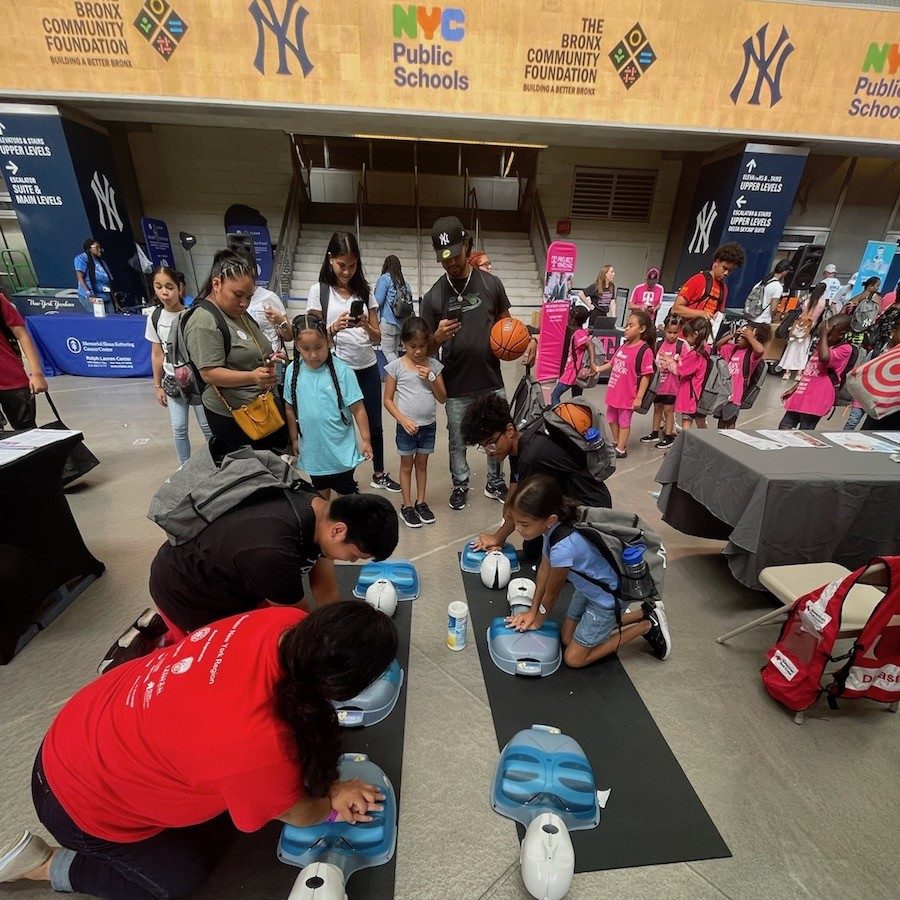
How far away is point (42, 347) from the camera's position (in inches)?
255

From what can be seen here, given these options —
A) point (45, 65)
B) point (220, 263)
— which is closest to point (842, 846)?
point (220, 263)

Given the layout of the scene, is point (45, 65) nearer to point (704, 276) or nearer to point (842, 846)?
point (704, 276)

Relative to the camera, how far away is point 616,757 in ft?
6.19

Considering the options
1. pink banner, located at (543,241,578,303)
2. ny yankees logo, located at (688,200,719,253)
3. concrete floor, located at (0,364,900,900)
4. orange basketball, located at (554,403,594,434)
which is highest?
ny yankees logo, located at (688,200,719,253)

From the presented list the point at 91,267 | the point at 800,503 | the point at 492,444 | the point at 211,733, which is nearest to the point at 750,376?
the point at 800,503

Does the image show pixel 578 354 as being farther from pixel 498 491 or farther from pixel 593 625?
pixel 593 625

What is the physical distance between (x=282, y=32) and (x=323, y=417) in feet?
21.7

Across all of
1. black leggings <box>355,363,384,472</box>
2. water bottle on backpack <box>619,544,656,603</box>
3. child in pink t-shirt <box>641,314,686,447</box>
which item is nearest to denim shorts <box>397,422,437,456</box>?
black leggings <box>355,363,384,472</box>

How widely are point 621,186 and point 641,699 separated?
11.4 meters

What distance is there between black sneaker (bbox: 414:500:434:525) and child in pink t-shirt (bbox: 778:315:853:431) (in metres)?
2.89

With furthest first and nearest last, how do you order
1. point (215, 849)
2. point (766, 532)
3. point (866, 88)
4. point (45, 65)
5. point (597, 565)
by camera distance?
point (866, 88) → point (45, 65) → point (766, 532) → point (597, 565) → point (215, 849)

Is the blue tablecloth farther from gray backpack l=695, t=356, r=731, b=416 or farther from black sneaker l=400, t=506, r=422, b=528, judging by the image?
gray backpack l=695, t=356, r=731, b=416

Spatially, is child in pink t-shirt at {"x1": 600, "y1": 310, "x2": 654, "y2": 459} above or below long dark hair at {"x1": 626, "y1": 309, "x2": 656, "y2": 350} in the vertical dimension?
below

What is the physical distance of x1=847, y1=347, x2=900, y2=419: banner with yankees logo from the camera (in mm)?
2883
